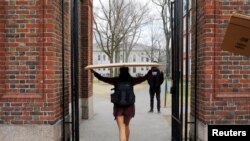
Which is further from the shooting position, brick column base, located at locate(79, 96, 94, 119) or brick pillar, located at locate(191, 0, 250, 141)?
brick column base, located at locate(79, 96, 94, 119)

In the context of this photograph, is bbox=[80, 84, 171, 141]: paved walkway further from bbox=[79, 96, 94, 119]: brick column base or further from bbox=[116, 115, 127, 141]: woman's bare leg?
bbox=[116, 115, 127, 141]: woman's bare leg

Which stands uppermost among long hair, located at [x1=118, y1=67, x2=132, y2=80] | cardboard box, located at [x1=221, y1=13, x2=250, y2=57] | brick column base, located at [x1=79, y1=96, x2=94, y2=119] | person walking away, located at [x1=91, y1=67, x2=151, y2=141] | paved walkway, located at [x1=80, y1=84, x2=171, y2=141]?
cardboard box, located at [x1=221, y1=13, x2=250, y2=57]

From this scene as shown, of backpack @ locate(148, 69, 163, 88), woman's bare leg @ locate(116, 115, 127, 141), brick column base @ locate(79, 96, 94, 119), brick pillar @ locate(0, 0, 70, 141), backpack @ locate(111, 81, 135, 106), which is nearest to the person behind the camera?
brick pillar @ locate(0, 0, 70, 141)

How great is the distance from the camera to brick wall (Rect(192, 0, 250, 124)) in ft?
23.6

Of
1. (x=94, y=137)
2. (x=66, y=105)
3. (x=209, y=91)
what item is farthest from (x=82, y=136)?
(x=209, y=91)

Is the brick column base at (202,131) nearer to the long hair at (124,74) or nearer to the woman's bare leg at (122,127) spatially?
the woman's bare leg at (122,127)

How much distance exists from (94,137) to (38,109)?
264 centimetres

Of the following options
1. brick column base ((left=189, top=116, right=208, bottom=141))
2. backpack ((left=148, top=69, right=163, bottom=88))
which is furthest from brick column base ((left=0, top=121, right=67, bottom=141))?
backpack ((left=148, top=69, right=163, bottom=88))

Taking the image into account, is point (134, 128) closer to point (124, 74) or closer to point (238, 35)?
point (124, 74)

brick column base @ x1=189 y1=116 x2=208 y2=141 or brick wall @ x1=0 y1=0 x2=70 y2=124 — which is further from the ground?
brick wall @ x1=0 y1=0 x2=70 y2=124

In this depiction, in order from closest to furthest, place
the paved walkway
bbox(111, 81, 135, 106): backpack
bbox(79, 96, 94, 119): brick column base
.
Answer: bbox(111, 81, 135, 106): backpack → the paved walkway → bbox(79, 96, 94, 119): brick column base

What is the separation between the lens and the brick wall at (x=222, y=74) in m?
7.19

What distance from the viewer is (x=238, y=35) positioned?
2814 millimetres

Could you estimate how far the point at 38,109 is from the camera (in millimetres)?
7316
